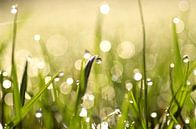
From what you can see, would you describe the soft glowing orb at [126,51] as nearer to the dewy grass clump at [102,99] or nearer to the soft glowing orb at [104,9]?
the soft glowing orb at [104,9]

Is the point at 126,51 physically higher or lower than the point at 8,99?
higher

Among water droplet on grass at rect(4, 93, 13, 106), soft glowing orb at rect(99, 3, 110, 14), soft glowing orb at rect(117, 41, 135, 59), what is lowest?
water droplet on grass at rect(4, 93, 13, 106)

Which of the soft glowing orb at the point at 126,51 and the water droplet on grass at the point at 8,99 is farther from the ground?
the soft glowing orb at the point at 126,51

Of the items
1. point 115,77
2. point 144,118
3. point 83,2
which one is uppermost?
point 83,2

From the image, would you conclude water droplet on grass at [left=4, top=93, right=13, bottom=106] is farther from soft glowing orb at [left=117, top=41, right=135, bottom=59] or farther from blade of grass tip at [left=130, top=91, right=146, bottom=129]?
soft glowing orb at [left=117, top=41, right=135, bottom=59]

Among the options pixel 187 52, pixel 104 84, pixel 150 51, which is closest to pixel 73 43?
pixel 150 51

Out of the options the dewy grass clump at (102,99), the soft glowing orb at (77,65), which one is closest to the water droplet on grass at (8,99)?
the dewy grass clump at (102,99)

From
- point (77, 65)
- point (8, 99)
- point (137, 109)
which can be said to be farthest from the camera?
point (77, 65)

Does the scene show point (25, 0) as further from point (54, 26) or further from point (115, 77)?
point (115, 77)

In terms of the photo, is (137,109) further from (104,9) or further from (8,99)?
(104,9)

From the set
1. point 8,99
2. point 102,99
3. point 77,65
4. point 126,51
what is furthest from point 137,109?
point 126,51

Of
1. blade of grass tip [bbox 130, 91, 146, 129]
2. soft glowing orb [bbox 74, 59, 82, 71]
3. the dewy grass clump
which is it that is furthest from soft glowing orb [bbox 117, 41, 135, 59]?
blade of grass tip [bbox 130, 91, 146, 129]
